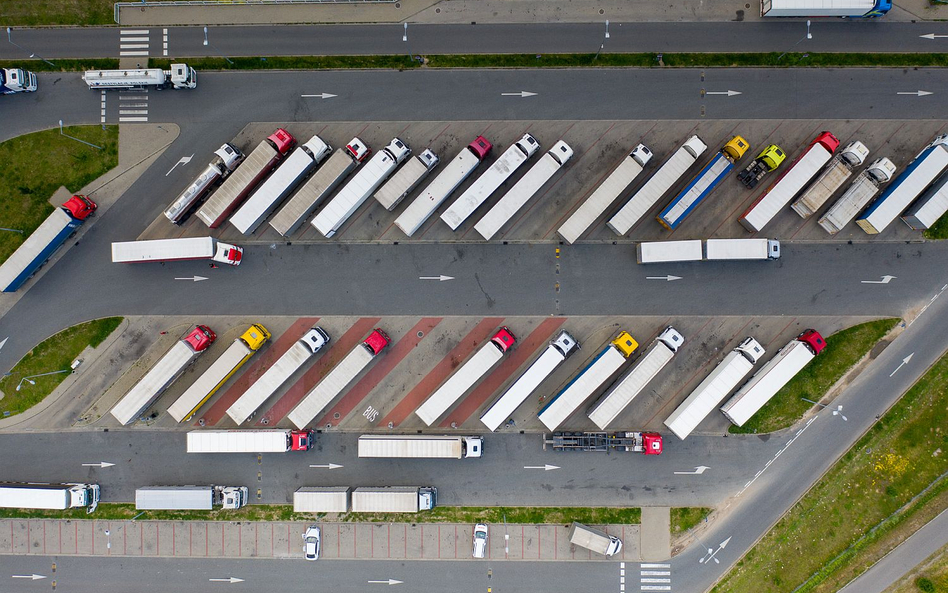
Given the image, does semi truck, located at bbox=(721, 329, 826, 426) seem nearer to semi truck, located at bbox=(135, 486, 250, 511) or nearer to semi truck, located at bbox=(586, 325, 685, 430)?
semi truck, located at bbox=(586, 325, 685, 430)

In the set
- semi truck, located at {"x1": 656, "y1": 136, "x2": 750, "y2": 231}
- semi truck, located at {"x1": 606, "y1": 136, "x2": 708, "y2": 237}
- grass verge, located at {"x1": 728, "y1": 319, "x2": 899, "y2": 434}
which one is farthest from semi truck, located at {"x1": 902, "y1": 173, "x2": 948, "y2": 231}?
semi truck, located at {"x1": 606, "y1": 136, "x2": 708, "y2": 237}

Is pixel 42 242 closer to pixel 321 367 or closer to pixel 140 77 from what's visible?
pixel 140 77

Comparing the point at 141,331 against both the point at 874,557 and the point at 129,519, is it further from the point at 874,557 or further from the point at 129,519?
the point at 874,557

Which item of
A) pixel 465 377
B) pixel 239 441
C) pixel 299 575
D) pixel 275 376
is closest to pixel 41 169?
pixel 275 376

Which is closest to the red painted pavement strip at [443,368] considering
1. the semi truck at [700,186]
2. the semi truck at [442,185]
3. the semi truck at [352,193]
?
the semi truck at [442,185]

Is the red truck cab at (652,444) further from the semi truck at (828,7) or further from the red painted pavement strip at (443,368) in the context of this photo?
the semi truck at (828,7)
